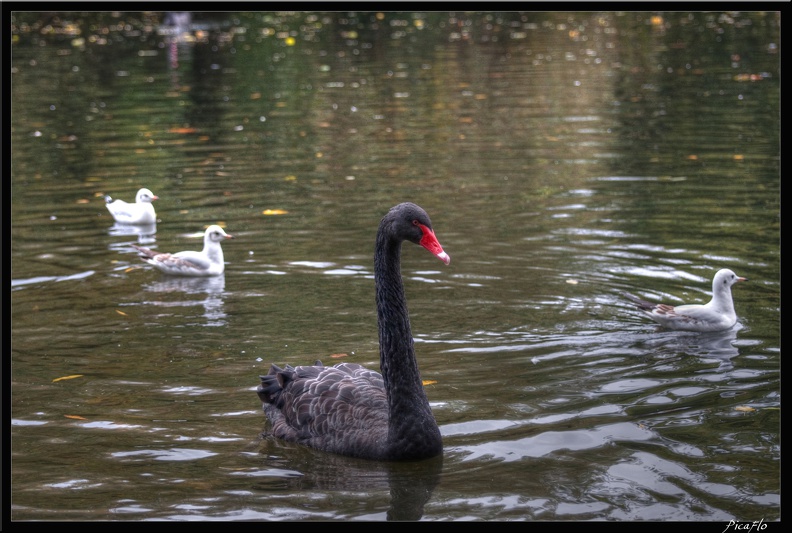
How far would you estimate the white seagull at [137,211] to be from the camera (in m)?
11.5

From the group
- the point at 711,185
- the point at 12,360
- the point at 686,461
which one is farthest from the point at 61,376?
the point at 711,185

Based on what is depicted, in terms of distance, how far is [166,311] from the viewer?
8859mm

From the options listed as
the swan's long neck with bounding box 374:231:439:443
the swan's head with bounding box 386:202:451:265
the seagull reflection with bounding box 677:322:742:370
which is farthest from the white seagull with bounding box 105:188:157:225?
the swan's head with bounding box 386:202:451:265

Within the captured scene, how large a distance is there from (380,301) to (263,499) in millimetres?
1244

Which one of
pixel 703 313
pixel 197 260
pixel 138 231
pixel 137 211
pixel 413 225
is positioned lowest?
pixel 703 313

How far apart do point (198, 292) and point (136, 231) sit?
2374mm

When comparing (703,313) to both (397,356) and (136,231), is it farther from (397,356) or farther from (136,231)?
(136,231)

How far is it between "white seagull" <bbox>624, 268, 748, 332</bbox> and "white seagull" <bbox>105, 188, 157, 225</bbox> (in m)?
5.77

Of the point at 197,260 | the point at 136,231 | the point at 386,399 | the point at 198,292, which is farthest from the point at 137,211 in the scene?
the point at 386,399

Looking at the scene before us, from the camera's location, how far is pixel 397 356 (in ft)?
19.1

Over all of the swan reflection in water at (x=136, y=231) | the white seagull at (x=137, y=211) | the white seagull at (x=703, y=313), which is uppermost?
the white seagull at (x=137, y=211)

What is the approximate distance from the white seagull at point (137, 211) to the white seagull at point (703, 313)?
5769 mm

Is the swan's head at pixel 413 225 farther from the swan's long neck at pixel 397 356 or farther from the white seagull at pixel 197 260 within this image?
the white seagull at pixel 197 260

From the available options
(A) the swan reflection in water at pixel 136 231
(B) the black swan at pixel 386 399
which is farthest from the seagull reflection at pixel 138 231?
(B) the black swan at pixel 386 399
